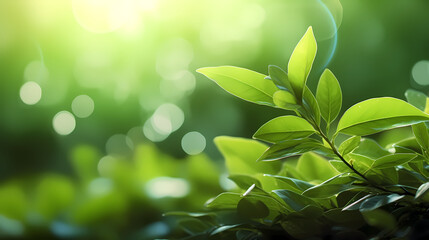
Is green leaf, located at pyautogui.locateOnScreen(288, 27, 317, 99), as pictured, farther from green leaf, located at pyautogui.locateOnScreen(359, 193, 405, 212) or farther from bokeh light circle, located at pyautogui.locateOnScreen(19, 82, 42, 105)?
bokeh light circle, located at pyautogui.locateOnScreen(19, 82, 42, 105)

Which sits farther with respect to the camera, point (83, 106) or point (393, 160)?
point (83, 106)

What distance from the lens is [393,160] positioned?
0.61ft

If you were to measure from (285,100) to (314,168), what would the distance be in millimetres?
104

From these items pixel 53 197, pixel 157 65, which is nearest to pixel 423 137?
pixel 53 197

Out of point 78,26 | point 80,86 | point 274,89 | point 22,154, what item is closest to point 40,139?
point 22,154

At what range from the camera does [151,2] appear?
2.79ft

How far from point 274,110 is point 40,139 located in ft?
1.19

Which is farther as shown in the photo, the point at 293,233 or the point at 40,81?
the point at 40,81

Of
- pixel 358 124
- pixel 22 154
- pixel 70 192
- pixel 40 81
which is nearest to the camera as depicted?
pixel 358 124

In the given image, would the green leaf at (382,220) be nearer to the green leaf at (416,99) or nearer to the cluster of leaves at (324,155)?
the cluster of leaves at (324,155)

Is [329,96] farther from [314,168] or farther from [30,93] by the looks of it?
[30,93]

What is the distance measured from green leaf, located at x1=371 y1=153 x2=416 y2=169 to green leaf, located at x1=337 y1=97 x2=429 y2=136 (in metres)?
0.01

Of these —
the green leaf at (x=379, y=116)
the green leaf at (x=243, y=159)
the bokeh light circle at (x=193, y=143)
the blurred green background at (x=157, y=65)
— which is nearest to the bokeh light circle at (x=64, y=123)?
the blurred green background at (x=157, y=65)

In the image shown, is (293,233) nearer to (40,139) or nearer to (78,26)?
(40,139)
